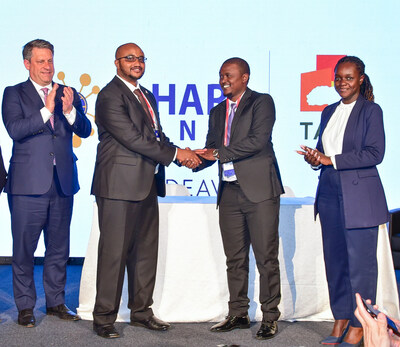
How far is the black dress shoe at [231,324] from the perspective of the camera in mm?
3482

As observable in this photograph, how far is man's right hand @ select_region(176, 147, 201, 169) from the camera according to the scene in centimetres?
349

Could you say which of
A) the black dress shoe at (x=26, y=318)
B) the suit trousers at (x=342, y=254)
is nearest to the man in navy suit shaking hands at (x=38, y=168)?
the black dress shoe at (x=26, y=318)

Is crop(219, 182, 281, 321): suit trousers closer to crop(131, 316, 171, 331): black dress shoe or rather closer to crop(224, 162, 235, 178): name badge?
crop(224, 162, 235, 178): name badge

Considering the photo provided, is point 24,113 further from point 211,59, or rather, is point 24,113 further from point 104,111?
point 211,59

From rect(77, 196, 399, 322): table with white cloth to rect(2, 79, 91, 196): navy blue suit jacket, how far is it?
36 cm

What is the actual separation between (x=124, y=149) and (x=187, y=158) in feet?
1.23

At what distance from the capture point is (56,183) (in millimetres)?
3684

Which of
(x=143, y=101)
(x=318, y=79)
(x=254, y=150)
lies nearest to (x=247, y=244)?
(x=254, y=150)

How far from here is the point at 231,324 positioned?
349 cm

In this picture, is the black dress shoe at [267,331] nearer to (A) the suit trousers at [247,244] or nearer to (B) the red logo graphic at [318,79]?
(A) the suit trousers at [247,244]

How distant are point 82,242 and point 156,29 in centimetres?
220

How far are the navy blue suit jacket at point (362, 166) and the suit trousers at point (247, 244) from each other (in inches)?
18.9

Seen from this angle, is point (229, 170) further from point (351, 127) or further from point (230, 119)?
point (351, 127)

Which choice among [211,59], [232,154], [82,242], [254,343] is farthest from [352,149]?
[82,242]
